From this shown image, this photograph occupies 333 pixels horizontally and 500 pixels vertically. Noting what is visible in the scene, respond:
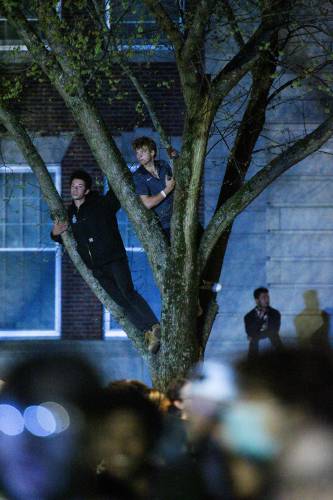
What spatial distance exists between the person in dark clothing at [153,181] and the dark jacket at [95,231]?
67 centimetres

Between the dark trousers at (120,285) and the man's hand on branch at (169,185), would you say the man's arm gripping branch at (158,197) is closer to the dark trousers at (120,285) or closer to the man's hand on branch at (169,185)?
the man's hand on branch at (169,185)

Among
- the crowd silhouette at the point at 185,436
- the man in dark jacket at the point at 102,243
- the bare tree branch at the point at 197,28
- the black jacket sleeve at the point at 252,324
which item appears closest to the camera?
the crowd silhouette at the point at 185,436

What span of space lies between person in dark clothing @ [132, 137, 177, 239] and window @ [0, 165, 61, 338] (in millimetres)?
4641

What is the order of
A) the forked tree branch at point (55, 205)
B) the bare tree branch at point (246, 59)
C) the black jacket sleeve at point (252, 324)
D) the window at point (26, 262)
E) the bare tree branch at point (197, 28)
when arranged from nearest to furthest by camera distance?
the bare tree branch at point (197, 28) < the bare tree branch at point (246, 59) < the forked tree branch at point (55, 205) < the black jacket sleeve at point (252, 324) < the window at point (26, 262)

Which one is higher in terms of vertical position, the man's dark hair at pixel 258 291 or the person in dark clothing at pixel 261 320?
the man's dark hair at pixel 258 291

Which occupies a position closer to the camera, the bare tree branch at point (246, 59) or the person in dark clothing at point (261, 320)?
the bare tree branch at point (246, 59)

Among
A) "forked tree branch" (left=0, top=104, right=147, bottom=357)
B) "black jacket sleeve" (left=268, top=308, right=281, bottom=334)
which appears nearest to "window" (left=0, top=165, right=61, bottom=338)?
"black jacket sleeve" (left=268, top=308, right=281, bottom=334)

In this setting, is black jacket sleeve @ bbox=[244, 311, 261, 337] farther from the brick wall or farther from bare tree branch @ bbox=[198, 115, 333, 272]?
bare tree branch @ bbox=[198, 115, 333, 272]

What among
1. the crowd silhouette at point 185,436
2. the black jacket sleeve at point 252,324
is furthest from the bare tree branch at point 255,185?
the black jacket sleeve at point 252,324

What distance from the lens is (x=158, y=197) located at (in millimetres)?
9203

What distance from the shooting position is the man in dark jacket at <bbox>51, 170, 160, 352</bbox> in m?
9.73

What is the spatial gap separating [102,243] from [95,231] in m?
0.15

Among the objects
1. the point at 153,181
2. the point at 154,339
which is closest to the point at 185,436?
the point at 154,339

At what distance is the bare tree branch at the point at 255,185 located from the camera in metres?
8.81
